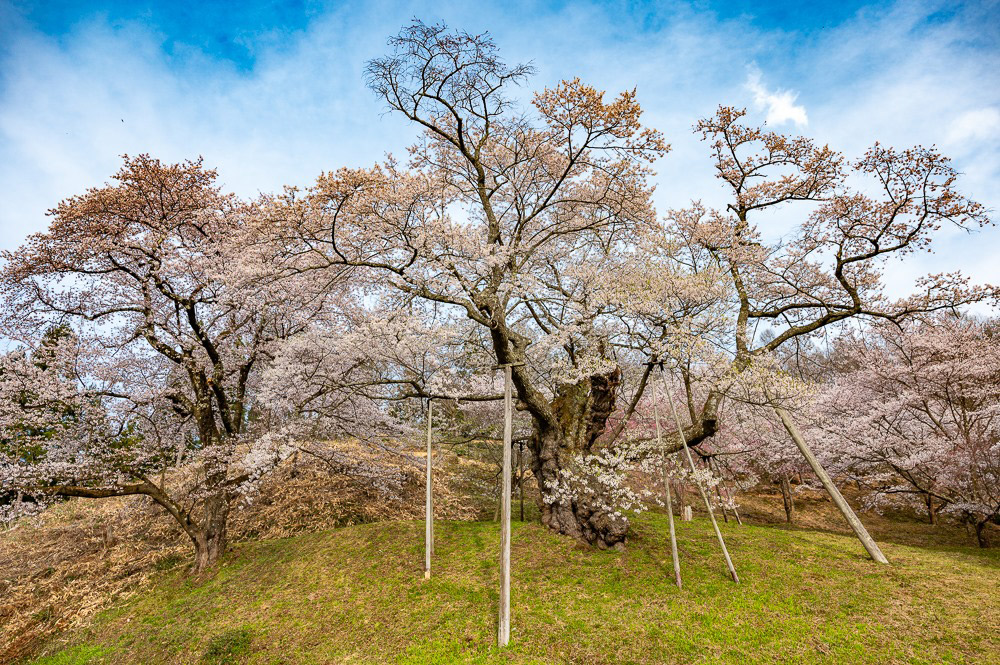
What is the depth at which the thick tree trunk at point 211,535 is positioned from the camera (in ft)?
31.4

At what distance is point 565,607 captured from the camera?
698 cm

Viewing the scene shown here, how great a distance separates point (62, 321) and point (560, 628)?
13.0 m

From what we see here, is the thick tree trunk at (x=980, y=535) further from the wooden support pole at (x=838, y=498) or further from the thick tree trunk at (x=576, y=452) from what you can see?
the thick tree trunk at (x=576, y=452)

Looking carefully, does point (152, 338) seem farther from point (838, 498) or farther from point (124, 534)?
point (838, 498)

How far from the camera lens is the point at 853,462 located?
13.5 m

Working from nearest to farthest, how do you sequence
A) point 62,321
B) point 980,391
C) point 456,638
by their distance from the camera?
point 456,638 → point 62,321 → point 980,391

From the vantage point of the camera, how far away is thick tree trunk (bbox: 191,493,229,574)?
9586 mm

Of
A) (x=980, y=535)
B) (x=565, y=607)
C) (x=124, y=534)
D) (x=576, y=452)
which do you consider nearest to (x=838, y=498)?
(x=980, y=535)

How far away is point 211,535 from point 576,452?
9.37 metres

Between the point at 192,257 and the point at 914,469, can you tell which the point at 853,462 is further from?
the point at 192,257

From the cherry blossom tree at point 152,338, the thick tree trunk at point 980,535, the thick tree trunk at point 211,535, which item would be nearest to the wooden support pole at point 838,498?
the thick tree trunk at point 980,535

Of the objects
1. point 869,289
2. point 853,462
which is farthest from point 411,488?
point 853,462

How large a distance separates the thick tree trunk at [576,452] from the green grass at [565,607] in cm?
40

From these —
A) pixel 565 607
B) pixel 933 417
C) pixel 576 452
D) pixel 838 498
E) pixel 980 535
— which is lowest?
pixel 565 607
